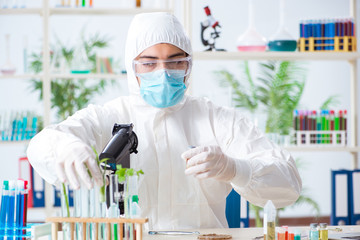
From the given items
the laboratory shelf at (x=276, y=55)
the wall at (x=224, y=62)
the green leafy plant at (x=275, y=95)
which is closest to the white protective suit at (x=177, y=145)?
the laboratory shelf at (x=276, y=55)

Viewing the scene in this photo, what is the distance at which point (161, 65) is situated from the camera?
1928mm

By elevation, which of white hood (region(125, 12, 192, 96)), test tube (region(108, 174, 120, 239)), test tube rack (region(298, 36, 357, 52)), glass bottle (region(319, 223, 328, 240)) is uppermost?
test tube rack (region(298, 36, 357, 52))

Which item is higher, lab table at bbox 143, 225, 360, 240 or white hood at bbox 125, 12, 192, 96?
white hood at bbox 125, 12, 192, 96

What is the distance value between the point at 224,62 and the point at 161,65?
315cm

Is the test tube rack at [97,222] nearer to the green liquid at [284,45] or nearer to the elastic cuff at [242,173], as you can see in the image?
the elastic cuff at [242,173]

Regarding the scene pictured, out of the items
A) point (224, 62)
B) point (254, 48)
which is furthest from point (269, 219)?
point (224, 62)

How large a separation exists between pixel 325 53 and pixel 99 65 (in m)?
1.40

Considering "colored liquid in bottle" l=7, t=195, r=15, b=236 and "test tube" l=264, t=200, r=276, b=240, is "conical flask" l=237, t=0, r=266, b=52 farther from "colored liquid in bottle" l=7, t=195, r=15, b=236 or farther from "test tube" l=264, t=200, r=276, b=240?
"colored liquid in bottle" l=7, t=195, r=15, b=236

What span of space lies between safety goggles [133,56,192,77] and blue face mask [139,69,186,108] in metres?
0.02

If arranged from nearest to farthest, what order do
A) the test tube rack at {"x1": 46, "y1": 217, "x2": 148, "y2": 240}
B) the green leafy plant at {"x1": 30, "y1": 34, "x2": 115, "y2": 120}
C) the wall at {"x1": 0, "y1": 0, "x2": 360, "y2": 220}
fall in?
the test tube rack at {"x1": 46, "y1": 217, "x2": 148, "y2": 240}
the green leafy plant at {"x1": 30, "y1": 34, "x2": 115, "y2": 120}
the wall at {"x1": 0, "y1": 0, "x2": 360, "y2": 220}

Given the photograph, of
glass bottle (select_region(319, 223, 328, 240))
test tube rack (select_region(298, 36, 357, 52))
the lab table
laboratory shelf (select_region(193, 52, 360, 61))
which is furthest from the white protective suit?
test tube rack (select_region(298, 36, 357, 52))

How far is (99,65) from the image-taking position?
11.4 feet

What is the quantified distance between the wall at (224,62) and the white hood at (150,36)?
9.05ft

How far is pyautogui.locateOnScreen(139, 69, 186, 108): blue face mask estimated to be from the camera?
1908 mm
